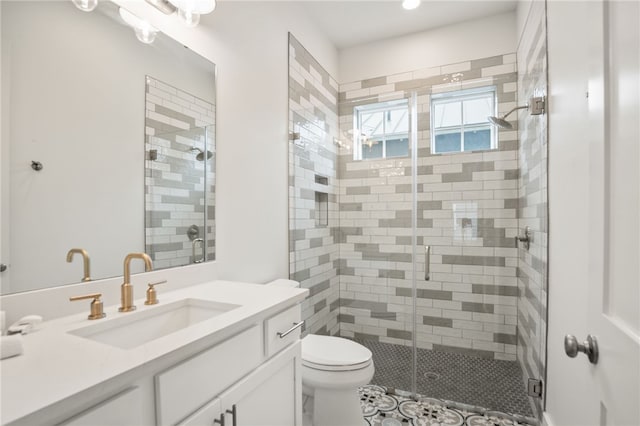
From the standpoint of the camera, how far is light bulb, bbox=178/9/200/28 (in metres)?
1.36

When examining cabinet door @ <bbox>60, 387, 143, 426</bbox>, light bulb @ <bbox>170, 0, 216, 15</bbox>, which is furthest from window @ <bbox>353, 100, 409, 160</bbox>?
cabinet door @ <bbox>60, 387, 143, 426</bbox>

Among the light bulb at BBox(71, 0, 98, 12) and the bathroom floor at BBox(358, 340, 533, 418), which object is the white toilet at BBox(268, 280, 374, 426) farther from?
the light bulb at BBox(71, 0, 98, 12)

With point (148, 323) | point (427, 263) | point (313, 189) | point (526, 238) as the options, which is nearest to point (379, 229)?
point (427, 263)

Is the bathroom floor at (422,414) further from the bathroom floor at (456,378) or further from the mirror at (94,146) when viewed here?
the mirror at (94,146)

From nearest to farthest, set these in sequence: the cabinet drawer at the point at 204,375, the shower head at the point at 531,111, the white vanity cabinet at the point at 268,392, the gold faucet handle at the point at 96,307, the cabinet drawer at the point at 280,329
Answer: the cabinet drawer at the point at 204,375 → the white vanity cabinet at the point at 268,392 → the gold faucet handle at the point at 96,307 → the cabinet drawer at the point at 280,329 → the shower head at the point at 531,111

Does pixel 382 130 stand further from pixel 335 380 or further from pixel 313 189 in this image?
pixel 335 380

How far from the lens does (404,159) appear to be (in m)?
2.62

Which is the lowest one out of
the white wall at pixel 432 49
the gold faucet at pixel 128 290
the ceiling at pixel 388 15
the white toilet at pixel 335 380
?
the white toilet at pixel 335 380

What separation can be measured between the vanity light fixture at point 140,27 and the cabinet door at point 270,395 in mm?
1326

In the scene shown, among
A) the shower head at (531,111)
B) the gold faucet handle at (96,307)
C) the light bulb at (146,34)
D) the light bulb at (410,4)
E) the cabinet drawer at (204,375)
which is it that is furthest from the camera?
the light bulb at (410,4)

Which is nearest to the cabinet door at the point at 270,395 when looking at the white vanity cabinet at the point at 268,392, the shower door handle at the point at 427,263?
the white vanity cabinet at the point at 268,392

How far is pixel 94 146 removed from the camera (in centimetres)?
109

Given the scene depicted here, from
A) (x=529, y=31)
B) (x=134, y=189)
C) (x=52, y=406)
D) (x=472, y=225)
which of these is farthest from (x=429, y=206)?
(x=52, y=406)

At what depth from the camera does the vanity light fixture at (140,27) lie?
1182 mm
